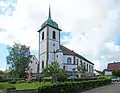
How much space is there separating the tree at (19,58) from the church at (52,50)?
6.14m

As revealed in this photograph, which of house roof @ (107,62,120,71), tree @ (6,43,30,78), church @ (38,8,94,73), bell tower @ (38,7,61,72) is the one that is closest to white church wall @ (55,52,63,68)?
church @ (38,8,94,73)

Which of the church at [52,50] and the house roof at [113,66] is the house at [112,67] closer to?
the house roof at [113,66]

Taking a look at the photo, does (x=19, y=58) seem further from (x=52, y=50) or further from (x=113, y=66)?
(x=113, y=66)

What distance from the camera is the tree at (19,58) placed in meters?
72.0

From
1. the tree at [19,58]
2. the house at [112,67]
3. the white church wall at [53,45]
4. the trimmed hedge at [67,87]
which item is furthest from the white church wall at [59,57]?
the house at [112,67]

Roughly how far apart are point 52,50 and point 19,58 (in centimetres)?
1136

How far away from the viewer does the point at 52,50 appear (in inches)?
3054

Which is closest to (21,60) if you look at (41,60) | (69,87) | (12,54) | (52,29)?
(12,54)

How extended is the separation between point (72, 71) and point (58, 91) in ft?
171

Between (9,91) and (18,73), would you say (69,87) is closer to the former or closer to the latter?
(9,91)

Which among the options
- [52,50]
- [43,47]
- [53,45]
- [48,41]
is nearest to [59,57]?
[52,50]

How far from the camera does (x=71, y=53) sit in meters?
82.9

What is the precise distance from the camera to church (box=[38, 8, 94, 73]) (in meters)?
76.8

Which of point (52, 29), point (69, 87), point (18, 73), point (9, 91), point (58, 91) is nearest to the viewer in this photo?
point (9, 91)
